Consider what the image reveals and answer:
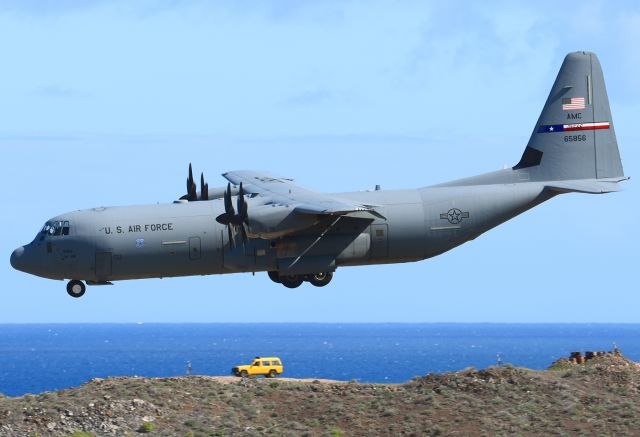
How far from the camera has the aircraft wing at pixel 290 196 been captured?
41875 mm

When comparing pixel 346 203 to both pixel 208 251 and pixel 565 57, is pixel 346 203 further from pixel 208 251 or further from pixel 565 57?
pixel 565 57

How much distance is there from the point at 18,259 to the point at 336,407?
50.6 feet

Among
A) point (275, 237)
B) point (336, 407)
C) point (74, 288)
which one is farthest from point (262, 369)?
point (336, 407)

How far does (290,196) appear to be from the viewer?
46219 mm

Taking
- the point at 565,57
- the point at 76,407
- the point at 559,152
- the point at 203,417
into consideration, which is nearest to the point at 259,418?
the point at 203,417

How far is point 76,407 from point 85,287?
27.0 feet

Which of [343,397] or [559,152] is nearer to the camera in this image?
[343,397]

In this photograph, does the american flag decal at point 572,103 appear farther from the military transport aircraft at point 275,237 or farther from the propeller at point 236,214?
the propeller at point 236,214

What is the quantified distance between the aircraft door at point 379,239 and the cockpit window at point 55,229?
12969 mm

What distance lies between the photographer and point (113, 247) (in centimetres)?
4622

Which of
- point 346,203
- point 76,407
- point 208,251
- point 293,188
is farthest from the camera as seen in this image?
point 293,188

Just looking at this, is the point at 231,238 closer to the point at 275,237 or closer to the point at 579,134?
the point at 275,237

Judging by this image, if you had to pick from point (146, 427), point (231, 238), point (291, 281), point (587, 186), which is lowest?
point (146, 427)

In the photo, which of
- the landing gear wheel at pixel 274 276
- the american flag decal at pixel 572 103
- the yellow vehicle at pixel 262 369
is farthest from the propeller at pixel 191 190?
the yellow vehicle at pixel 262 369
